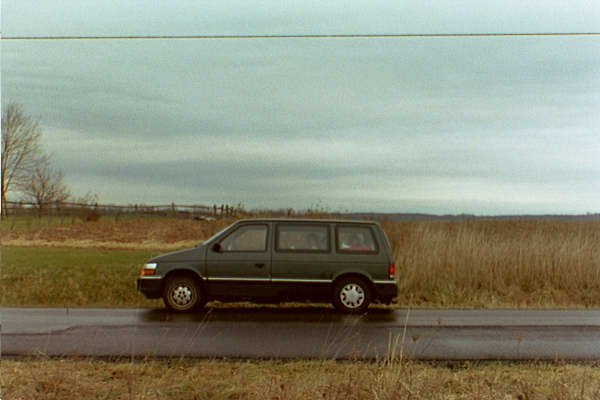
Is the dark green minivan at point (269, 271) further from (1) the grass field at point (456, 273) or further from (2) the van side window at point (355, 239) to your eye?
(1) the grass field at point (456, 273)

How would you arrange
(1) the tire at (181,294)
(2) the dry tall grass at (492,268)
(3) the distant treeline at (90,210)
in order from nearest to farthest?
1. (1) the tire at (181,294)
2. (2) the dry tall grass at (492,268)
3. (3) the distant treeline at (90,210)

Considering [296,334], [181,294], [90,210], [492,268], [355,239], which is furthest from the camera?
[90,210]

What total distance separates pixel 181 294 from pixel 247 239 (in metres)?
1.57

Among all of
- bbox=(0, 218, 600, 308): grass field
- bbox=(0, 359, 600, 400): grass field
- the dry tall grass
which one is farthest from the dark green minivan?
bbox=(0, 359, 600, 400): grass field

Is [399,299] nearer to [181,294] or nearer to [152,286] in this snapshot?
[181,294]

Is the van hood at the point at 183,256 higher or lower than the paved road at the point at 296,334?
higher

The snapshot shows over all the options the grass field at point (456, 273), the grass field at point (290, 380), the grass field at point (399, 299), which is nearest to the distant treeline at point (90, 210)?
the grass field at point (399, 299)

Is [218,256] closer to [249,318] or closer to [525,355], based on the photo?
[249,318]

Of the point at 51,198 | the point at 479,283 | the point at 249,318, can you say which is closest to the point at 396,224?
the point at 479,283

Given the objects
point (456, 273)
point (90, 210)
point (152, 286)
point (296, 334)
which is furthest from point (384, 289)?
point (90, 210)

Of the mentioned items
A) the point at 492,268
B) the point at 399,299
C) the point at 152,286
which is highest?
→ the point at 492,268

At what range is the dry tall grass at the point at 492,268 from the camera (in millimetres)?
18266

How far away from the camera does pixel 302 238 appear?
13.6 metres

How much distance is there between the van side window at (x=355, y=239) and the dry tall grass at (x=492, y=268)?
163 inches
